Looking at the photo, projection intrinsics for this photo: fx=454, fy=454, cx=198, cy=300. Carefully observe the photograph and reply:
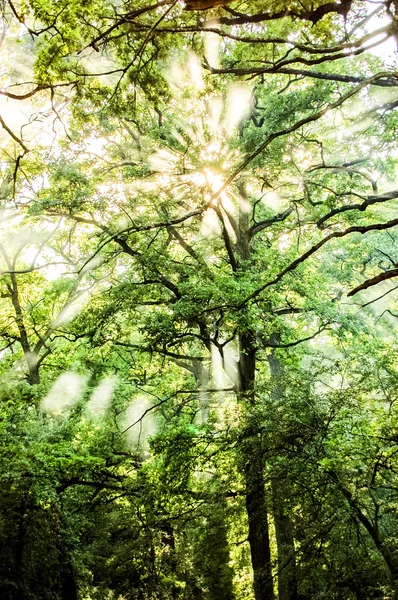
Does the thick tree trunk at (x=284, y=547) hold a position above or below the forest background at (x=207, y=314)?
below

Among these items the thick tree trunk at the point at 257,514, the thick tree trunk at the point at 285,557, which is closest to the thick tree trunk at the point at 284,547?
the thick tree trunk at the point at 285,557

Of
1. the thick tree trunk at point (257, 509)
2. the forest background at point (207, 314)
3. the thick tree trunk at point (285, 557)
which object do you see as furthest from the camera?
the thick tree trunk at point (257, 509)

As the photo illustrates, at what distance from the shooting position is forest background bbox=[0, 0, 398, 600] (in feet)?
17.1

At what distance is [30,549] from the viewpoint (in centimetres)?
891

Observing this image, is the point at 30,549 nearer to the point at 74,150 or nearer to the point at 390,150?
the point at 74,150

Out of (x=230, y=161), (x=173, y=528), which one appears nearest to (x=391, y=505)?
(x=230, y=161)

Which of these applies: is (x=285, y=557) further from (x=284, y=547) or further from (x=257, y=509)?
(x=257, y=509)

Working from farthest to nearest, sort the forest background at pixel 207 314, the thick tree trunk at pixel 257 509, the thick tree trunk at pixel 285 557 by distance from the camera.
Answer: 1. the thick tree trunk at pixel 257 509
2. the thick tree trunk at pixel 285 557
3. the forest background at pixel 207 314

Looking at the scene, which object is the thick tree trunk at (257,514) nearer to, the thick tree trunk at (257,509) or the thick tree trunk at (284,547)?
the thick tree trunk at (257,509)

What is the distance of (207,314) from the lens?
23.9 feet

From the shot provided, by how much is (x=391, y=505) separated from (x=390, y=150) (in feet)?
23.6

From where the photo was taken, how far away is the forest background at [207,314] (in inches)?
205

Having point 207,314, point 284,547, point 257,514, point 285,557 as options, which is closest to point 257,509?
point 257,514

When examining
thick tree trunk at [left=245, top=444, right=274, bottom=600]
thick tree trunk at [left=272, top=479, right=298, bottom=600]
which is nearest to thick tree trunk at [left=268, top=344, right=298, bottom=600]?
thick tree trunk at [left=272, top=479, right=298, bottom=600]
